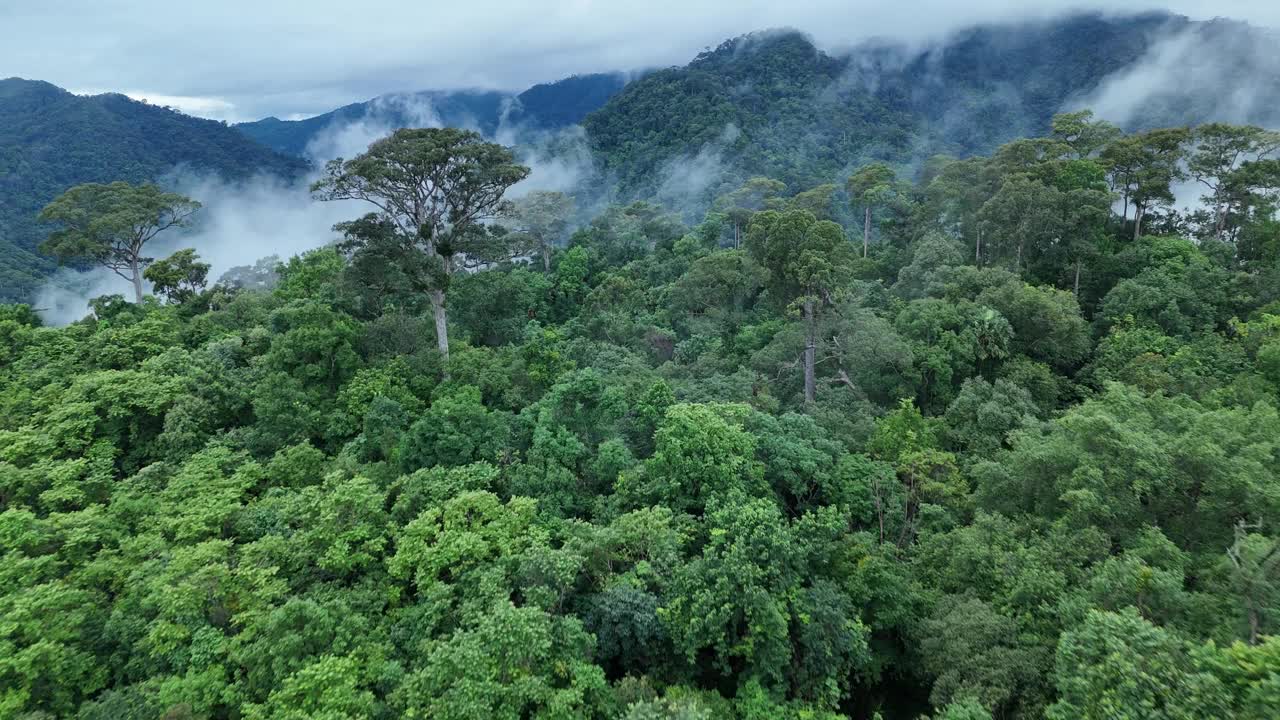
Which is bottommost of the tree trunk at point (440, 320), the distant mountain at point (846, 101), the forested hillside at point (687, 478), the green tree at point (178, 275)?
the forested hillside at point (687, 478)

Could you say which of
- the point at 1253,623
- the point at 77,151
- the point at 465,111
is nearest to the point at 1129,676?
the point at 1253,623

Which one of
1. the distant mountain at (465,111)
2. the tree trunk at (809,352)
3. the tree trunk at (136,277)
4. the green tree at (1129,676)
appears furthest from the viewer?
the distant mountain at (465,111)

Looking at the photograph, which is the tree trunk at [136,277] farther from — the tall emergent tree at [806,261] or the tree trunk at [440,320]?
the tall emergent tree at [806,261]

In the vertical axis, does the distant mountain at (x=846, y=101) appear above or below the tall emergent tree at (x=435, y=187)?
above

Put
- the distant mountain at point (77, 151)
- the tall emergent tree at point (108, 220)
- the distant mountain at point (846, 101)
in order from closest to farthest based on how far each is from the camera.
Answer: the tall emergent tree at point (108, 220) → the distant mountain at point (77, 151) → the distant mountain at point (846, 101)

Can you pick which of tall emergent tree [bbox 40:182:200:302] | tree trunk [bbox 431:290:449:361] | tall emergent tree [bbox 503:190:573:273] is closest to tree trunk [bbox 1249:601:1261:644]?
tree trunk [bbox 431:290:449:361]

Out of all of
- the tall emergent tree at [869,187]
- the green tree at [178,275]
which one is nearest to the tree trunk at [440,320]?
the green tree at [178,275]

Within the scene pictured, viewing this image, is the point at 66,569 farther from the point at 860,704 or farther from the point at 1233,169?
the point at 1233,169
